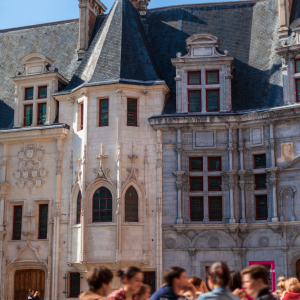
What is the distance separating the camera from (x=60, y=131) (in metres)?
23.3

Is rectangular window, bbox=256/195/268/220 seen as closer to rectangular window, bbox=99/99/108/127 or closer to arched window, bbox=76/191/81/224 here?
rectangular window, bbox=99/99/108/127

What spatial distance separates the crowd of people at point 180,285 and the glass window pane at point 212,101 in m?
15.2

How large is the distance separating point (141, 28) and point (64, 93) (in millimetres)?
5025

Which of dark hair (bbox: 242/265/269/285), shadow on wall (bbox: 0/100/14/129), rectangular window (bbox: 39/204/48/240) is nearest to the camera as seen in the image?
dark hair (bbox: 242/265/269/285)

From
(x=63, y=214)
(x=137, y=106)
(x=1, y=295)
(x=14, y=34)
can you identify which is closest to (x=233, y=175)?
(x=137, y=106)

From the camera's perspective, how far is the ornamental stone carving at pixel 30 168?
23562 mm

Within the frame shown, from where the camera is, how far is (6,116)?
25.7m

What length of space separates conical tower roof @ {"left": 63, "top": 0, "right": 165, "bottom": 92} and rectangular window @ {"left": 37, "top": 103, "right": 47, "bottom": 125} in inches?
55.9

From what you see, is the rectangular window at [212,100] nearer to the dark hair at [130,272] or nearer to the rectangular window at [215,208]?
the rectangular window at [215,208]

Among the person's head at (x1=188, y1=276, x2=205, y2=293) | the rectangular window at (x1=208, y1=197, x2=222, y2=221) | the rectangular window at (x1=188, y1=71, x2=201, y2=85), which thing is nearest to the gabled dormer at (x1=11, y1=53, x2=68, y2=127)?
the rectangular window at (x1=188, y1=71, x2=201, y2=85)

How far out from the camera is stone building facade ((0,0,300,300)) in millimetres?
21234

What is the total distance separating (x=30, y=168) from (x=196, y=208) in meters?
7.46

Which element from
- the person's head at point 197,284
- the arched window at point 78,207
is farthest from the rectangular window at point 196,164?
the person's head at point 197,284

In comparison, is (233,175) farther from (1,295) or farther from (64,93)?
(1,295)
